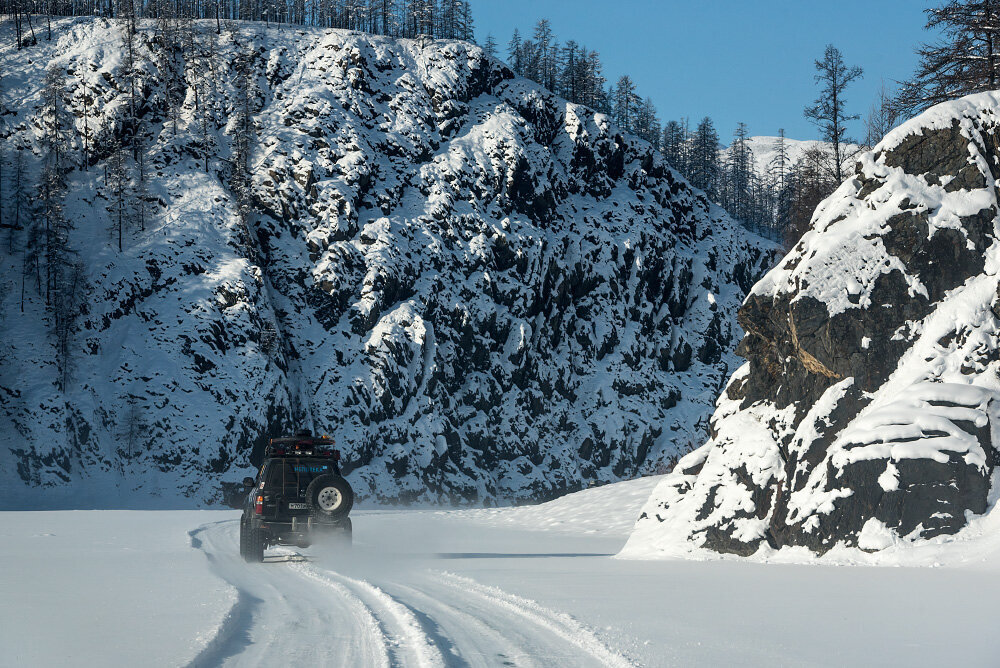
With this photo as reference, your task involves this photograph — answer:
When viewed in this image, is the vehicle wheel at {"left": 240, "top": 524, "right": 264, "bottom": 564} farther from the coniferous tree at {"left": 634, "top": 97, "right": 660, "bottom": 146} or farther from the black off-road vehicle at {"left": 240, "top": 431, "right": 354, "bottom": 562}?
the coniferous tree at {"left": 634, "top": 97, "right": 660, "bottom": 146}

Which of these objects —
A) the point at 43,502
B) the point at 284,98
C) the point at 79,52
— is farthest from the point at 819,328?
the point at 79,52

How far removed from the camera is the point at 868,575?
12.1 metres

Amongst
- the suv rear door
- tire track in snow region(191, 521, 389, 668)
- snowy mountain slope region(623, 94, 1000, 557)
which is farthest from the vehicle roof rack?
snowy mountain slope region(623, 94, 1000, 557)

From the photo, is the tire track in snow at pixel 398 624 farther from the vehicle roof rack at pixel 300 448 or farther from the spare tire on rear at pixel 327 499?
the vehicle roof rack at pixel 300 448

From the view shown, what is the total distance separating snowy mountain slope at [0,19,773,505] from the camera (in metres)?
55.9

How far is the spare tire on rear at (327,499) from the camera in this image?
56.4 feet

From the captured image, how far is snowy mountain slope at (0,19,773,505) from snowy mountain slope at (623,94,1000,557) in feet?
140

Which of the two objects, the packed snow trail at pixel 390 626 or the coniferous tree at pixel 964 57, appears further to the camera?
the coniferous tree at pixel 964 57

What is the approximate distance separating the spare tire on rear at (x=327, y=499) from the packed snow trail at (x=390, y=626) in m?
2.77

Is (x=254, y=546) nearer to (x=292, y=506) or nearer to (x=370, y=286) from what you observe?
(x=292, y=506)

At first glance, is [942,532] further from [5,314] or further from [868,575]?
[5,314]

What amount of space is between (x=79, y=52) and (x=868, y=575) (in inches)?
3352

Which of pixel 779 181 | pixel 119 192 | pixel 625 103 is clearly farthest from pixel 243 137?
pixel 779 181

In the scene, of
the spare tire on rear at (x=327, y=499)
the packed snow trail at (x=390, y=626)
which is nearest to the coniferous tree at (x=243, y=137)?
the spare tire on rear at (x=327, y=499)
